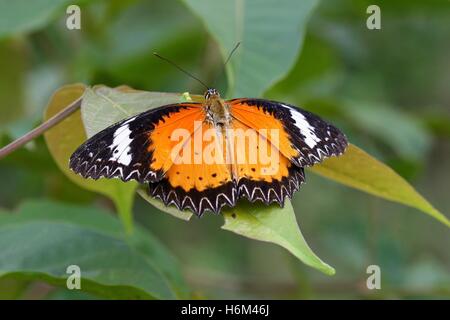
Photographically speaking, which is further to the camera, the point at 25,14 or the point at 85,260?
the point at 25,14

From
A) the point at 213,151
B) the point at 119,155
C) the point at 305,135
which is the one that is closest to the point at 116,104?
the point at 119,155

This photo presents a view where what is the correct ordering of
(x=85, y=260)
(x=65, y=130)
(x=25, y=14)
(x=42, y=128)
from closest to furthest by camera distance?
(x=42, y=128) → (x=65, y=130) → (x=85, y=260) → (x=25, y=14)

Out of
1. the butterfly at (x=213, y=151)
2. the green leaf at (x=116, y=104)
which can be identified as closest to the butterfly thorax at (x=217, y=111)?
the butterfly at (x=213, y=151)

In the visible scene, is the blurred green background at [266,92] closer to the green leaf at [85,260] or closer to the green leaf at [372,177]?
the green leaf at [85,260]

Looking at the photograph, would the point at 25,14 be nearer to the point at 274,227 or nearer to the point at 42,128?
the point at 42,128

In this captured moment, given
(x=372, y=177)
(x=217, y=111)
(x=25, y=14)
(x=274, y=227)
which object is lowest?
(x=274, y=227)

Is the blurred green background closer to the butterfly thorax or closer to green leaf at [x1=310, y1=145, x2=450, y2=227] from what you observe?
the butterfly thorax

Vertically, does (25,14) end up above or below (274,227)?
above
